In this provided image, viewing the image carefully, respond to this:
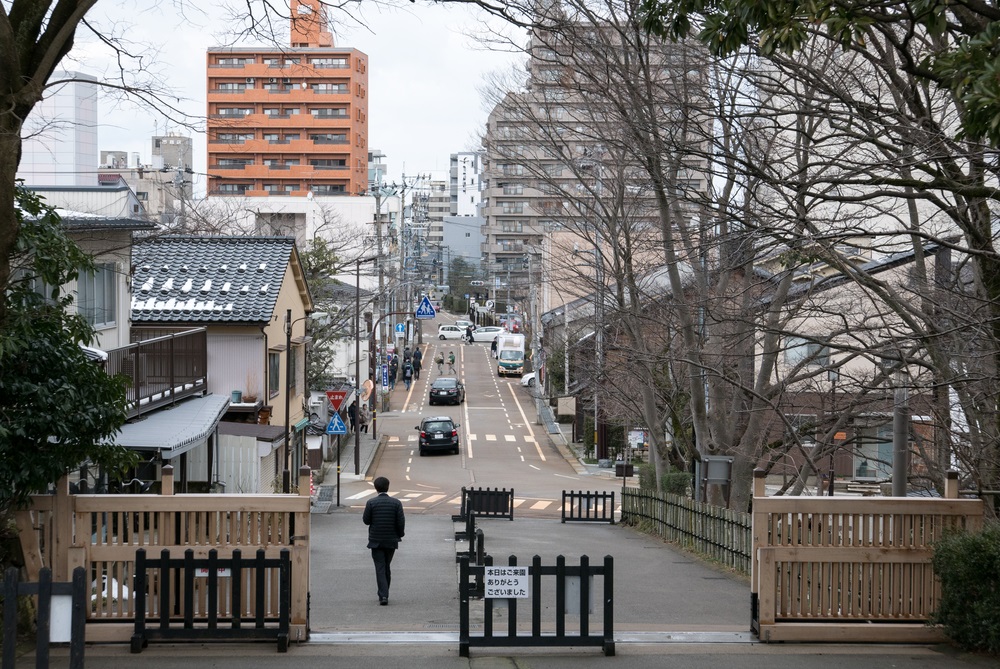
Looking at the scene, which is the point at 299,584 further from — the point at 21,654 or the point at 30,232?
the point at 30,232

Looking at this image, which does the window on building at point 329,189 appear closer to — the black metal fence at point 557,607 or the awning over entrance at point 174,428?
the awning over entrance at point 174,428

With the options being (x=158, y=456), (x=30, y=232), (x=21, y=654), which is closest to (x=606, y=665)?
(x=21, y=654)

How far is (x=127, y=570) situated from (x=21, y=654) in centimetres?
101

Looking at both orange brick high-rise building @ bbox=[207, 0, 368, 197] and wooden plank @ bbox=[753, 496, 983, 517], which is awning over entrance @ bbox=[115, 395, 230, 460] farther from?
orange brick high-rise building @ bbox=[207, 0, 368, 197]

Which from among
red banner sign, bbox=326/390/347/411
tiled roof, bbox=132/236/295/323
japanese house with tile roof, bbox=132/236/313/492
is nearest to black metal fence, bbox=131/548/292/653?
japanese house with tile roof, bbox=132/236/313/492

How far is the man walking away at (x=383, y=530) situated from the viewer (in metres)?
11.6

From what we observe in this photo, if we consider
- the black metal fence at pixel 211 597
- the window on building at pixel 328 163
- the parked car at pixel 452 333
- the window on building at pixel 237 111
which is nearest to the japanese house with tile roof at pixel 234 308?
the black metal fence at pixel 211 597

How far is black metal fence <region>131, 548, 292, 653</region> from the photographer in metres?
8.44

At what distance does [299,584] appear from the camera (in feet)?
28.9

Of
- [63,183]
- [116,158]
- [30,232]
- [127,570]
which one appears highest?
[116,158]

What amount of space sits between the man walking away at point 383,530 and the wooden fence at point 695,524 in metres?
6.35

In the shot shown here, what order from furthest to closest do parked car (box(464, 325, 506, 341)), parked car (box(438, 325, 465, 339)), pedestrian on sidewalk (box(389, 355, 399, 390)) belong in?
1. parked car (box(438, 325, 465, 339))
2. parked car (box(464, 325, 506, 341))
3. pedestrian on sidewalk (box(389, 355, 399, 390))

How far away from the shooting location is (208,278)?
26.7 metres

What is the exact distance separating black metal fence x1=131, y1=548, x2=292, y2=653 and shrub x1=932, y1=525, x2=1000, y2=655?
5.55m
